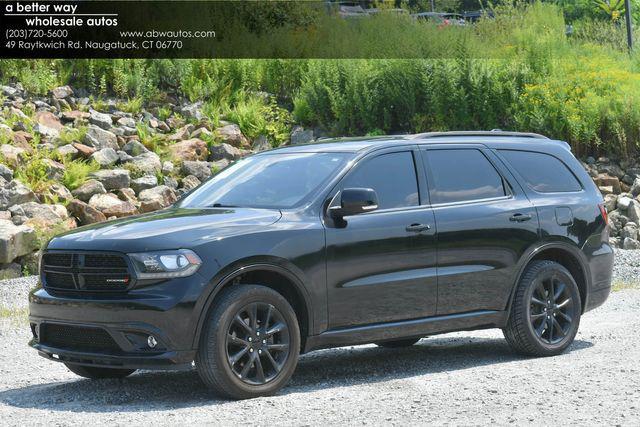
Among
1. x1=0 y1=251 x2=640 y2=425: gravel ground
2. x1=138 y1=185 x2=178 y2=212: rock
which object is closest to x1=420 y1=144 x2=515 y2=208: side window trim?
x1=0 y1=251 x2=640 y2=425: gravel ground

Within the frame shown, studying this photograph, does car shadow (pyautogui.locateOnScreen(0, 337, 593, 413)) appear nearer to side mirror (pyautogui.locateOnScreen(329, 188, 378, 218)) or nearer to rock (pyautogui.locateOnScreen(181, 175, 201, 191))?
side mirror (pyautogui.locateOnScreen(329, 188, 378, 218))

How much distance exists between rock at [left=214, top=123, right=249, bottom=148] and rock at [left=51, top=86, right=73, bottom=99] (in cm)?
288

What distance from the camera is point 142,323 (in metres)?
7.20

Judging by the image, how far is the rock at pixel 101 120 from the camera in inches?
792

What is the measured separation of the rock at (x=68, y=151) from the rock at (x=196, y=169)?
1.85 m

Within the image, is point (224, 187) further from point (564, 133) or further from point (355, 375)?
point (564, 133)

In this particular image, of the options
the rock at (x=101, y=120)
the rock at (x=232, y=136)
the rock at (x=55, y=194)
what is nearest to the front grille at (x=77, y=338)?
the rock at (x=55, y=194)

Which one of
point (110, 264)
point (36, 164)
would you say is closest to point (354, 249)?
point (110, 264)

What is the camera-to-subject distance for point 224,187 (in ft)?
→ 28.8

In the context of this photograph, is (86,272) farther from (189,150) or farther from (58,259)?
(189,150)

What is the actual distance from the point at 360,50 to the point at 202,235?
16424mm

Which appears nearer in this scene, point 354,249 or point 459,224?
point 354,249

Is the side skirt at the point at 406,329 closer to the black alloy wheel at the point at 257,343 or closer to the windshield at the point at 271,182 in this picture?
the black alloy wheel at the point at 257,343

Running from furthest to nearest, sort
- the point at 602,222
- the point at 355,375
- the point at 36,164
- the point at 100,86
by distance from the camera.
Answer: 1. the point at 100,86
2. the point at 36,164
3. the point at 602,222
4. the point at 355,375
